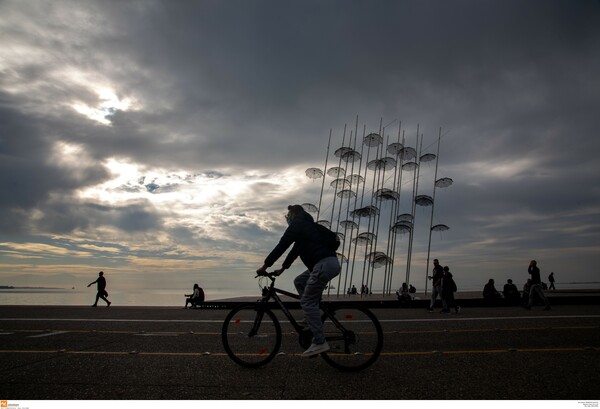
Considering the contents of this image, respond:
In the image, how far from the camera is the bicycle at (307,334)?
5.13 m

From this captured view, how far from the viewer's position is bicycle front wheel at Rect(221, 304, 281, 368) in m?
5.40

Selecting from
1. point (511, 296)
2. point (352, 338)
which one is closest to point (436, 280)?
point (511, 296)

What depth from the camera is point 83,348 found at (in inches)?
281

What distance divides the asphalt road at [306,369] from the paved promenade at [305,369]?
0.01m

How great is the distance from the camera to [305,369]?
5199 mm

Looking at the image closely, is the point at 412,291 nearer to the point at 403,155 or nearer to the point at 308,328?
the point at 403,155

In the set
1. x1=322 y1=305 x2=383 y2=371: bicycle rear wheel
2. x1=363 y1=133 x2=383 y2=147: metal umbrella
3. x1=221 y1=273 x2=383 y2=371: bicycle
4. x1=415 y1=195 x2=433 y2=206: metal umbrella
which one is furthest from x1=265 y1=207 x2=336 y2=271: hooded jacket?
x1=363 y1=133 x2=383 y2=147: metal umbrella

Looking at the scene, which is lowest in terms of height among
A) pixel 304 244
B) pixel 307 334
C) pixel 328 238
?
pixel 307 334

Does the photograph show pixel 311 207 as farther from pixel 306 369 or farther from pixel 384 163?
pixel 306 369

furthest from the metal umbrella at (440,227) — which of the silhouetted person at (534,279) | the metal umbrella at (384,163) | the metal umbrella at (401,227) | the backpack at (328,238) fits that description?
the backpack at (328,238)

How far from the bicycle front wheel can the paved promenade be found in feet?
0.55

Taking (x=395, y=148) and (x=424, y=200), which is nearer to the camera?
(x=424, y=200)

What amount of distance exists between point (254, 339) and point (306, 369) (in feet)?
2.77
